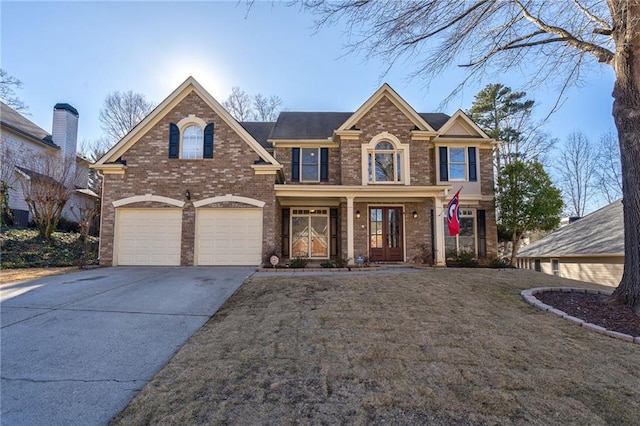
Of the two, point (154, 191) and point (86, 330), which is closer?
point (86, 330)

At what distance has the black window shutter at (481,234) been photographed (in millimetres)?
13891

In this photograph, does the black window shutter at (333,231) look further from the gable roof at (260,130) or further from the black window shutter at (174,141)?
the black window shutter at (174,141)

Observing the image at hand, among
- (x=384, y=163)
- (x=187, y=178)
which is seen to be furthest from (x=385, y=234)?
(x=187, y=178)

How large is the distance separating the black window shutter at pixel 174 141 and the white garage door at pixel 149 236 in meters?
2.03

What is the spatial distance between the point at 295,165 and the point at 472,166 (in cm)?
768

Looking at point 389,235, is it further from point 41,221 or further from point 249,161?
point 41,221

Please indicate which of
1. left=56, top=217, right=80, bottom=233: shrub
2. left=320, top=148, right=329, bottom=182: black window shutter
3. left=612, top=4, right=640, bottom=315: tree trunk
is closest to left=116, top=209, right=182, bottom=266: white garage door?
left=320, top=148, right=329, bottom=182: black window shutter

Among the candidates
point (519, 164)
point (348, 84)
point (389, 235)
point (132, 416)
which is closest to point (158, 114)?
point (348, 84)

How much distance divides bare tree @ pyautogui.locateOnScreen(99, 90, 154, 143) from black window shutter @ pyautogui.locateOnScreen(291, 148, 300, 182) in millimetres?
16668

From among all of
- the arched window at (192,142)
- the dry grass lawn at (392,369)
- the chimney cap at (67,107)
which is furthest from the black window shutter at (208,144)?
the chimney cap at (67,107)

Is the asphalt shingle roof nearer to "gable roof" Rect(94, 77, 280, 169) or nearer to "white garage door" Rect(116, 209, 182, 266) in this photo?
"gable roof" Rect(94, 77, 280, 169)

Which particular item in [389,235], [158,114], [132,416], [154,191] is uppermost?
[158,114]

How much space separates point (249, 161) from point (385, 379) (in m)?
9.38

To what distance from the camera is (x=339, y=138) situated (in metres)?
13.5
